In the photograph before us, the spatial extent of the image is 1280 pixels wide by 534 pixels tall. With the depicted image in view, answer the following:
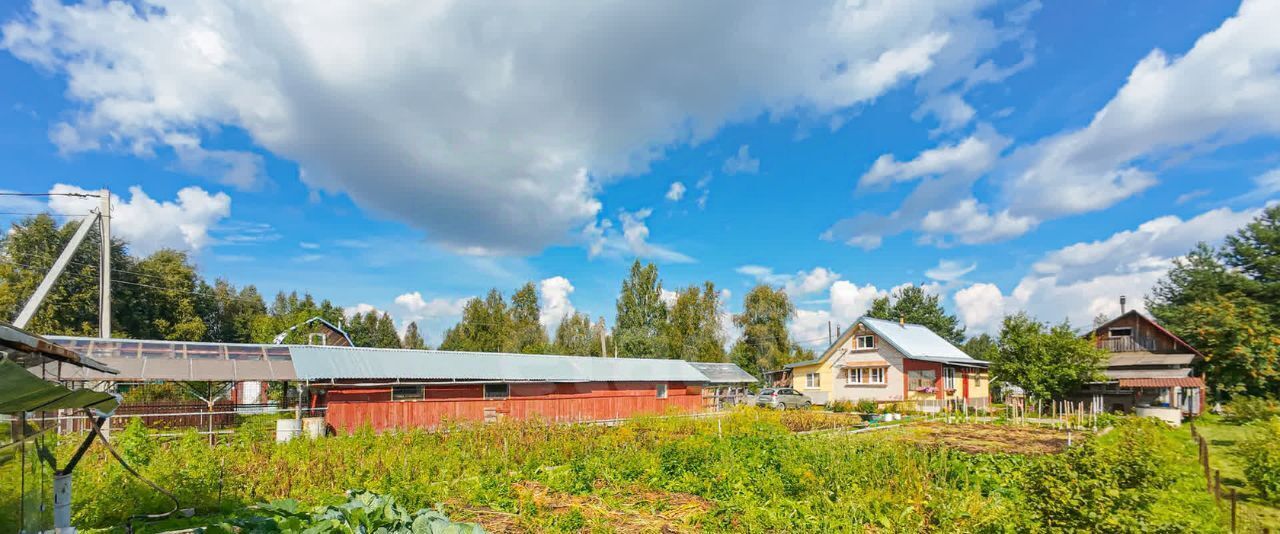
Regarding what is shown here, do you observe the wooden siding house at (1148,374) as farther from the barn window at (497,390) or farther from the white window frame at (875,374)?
the barn window at (497,390)

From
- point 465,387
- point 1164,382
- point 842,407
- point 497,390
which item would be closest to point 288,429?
point 465,387

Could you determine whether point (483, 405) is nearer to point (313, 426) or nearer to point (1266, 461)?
point (313, 426)

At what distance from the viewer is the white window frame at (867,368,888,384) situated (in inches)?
1403

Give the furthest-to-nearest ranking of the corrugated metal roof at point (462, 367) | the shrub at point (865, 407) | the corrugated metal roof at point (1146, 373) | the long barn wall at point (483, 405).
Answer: the shrub at point (865, 407) → the corrugated metal roof at point (1146, 373) → the corrugated metal roof at point (462, 367) → the long barn wall at point (483, 405)

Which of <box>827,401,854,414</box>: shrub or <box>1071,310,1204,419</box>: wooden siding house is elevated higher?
<box>1071,310,1204,419</box>: wooden siding house

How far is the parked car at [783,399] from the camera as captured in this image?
33.8 m

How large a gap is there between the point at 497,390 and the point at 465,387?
1585 millimetres

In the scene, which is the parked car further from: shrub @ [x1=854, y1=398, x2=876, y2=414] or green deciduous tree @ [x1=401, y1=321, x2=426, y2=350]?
green deciduous tree @ [x1=401, y1=321, x2=426, y2=350]

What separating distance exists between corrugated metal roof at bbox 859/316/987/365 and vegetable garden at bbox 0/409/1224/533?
2148 cm

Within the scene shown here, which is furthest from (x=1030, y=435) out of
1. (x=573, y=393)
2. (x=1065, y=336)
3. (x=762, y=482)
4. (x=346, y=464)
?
(x=346, y=464)

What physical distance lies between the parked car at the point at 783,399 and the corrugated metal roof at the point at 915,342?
256 inches

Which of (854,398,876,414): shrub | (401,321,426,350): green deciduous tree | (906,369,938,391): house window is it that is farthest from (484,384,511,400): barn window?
(401,321,426,350): green deciduous tree

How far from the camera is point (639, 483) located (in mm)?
10812

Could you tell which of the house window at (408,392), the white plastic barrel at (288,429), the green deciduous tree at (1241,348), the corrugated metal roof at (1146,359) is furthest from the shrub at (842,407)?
the white plastic barrel at (288,429)
